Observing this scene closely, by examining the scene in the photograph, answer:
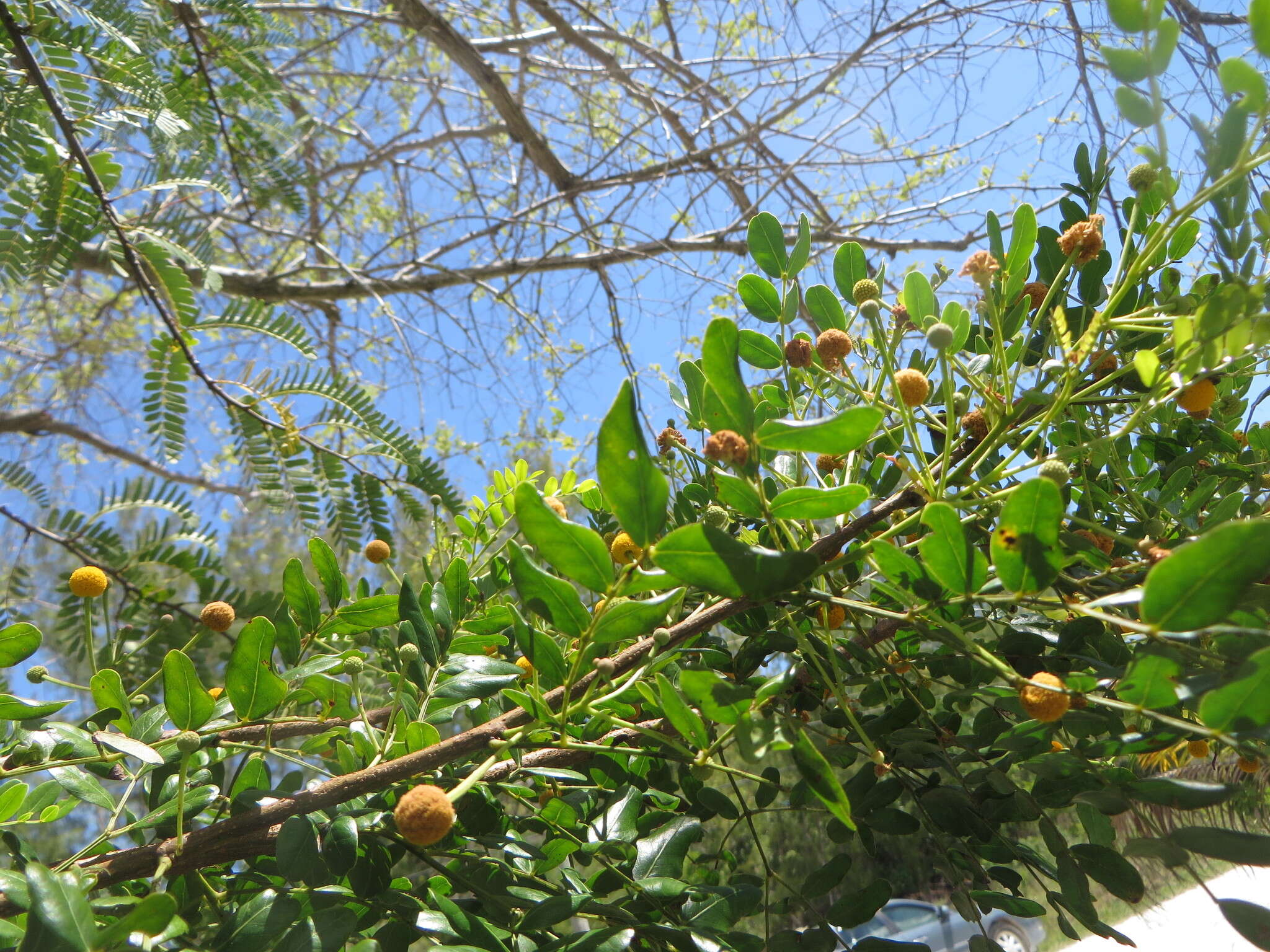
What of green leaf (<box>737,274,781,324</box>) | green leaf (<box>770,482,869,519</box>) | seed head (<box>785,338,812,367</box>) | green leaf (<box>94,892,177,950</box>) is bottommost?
green leaf (<box>94,892,177,950</box>)

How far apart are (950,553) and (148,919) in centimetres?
32

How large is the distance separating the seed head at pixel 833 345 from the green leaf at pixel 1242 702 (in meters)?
0.26

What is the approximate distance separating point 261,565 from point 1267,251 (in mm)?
5678

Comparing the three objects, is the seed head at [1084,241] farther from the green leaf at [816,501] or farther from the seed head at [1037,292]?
the green leaf at [816,501]

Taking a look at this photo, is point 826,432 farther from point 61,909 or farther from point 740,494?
point 61,909

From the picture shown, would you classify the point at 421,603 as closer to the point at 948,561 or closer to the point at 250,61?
the point at 948,561

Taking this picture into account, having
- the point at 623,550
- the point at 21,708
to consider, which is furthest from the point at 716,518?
the point at 21,708

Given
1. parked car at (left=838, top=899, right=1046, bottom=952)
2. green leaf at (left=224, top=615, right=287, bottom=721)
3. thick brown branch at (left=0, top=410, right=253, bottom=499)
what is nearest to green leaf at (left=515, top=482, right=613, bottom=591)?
green leaf at (left=224, top=615, right=287, bottom=721)

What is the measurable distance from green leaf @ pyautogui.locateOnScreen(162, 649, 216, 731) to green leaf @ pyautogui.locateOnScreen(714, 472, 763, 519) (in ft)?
0.92

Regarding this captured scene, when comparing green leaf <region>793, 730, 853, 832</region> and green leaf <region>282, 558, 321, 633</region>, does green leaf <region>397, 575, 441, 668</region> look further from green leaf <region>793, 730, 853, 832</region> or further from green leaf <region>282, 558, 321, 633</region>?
green leaf <region>793, 730, 853, 832</region>

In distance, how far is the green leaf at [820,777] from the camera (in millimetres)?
299

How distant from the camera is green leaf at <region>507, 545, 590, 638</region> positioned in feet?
1.07

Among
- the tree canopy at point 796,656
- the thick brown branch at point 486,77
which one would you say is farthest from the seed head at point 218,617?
the thick brown branch at point 486,77

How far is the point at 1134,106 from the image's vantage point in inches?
13.2
